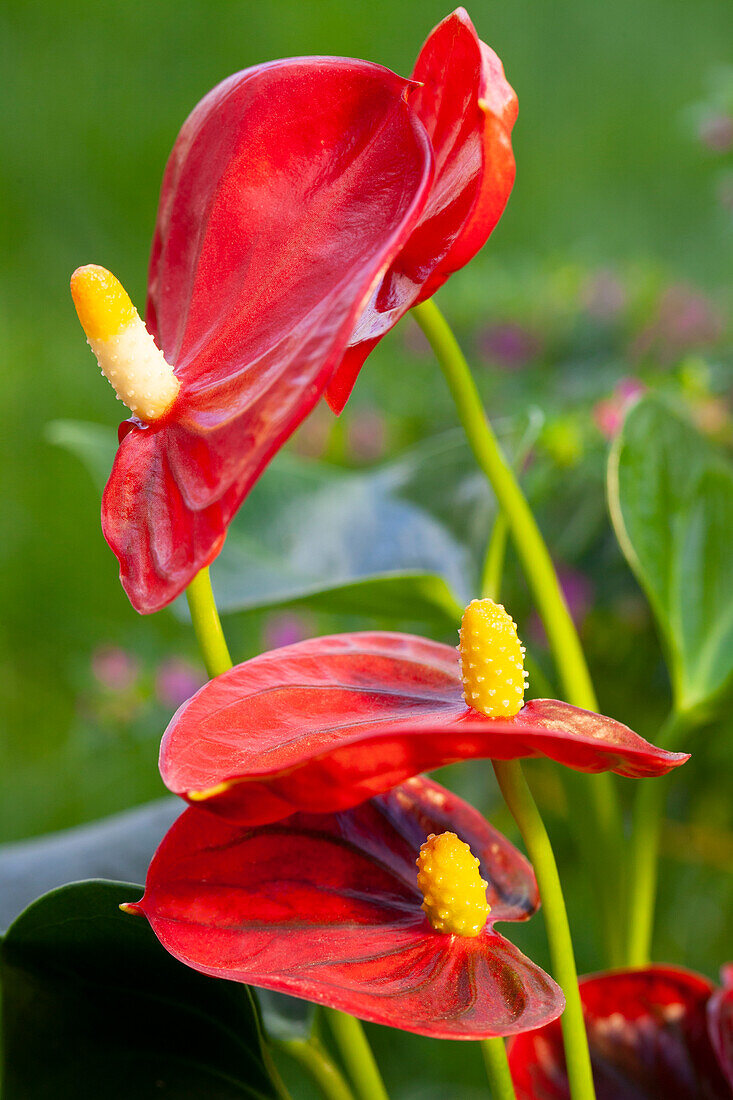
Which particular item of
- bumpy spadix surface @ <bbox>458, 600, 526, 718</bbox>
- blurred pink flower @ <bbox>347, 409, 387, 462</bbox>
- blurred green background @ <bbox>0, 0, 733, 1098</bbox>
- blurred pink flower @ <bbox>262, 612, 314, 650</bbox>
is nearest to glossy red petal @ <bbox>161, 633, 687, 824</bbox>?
bumpy spadix surface @ <bbox>458, 600, 526, 718</bbox>

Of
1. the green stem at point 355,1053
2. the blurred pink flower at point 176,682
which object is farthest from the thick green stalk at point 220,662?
the blurred pink flower at point 176,682

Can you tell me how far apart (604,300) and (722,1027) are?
669 mm

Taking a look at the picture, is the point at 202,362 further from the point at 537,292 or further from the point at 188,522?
the point at 537,292

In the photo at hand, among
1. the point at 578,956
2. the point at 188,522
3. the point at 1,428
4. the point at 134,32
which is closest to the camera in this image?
the point at 188,522

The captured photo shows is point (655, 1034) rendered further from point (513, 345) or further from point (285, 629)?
point (513, 345)

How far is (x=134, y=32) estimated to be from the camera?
1768mm

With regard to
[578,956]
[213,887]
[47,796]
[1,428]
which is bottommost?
[578,956]

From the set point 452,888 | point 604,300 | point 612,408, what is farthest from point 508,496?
point 604,300

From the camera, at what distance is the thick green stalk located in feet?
0.78

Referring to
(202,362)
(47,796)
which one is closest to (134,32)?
(47,796)

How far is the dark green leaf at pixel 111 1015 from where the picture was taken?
251 millimetres

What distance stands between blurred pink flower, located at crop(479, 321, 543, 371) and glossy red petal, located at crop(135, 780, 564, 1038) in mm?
659

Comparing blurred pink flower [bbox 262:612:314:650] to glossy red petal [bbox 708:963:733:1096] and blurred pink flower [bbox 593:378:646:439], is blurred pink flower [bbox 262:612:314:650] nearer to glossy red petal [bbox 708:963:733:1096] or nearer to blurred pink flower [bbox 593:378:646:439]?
blurred pink flower [bbox 593:378:646:439]

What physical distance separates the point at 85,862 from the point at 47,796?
0.65 meters
